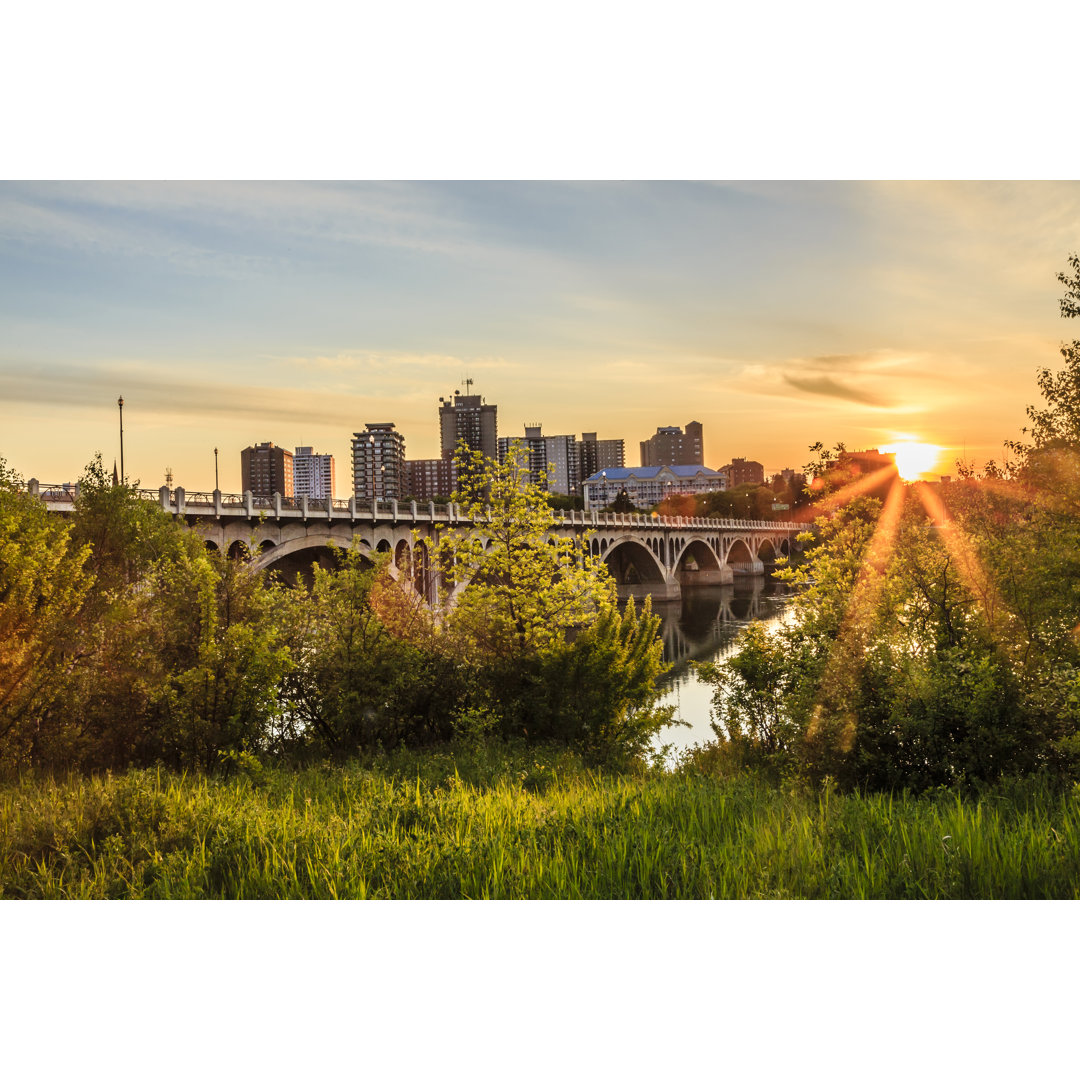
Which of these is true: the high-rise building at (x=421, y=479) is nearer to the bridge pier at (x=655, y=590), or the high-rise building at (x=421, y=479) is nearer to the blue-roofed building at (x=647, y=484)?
the bridge pier at (x=655, y=590)

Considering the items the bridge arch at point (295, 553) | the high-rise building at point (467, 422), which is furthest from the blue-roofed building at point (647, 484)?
the high-rise building at point (467, 422)

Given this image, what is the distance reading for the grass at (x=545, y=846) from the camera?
397 cm

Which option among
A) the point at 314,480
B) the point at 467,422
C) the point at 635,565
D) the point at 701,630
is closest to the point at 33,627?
the point at 467,422

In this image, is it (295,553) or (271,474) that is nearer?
(295,553)

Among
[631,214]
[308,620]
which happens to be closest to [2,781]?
[308,620]

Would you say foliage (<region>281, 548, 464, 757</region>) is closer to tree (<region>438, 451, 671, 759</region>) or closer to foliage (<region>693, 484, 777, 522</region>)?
tree (<region>438, 451, 671, 759</region>)

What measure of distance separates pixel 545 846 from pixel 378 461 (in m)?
16.8

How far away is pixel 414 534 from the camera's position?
27.3m

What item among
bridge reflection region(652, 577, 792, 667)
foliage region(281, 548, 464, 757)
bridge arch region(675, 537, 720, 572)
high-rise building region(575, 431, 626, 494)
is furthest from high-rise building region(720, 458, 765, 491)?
high-rise building region(575, 431, 626, 494)

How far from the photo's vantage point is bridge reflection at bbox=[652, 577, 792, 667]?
30.3 metres

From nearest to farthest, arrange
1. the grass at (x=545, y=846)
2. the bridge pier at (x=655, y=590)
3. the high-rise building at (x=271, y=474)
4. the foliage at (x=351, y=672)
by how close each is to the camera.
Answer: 1. the grass at (x=545, y=846)
2. the foliage at (x=351, y=672)
3. the high-rise building at (x=271, y=474)
4. the bridge pier at (x=655, y=590)

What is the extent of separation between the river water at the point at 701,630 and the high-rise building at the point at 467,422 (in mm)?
5033

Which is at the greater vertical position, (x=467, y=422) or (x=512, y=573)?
(x=467, y=422)

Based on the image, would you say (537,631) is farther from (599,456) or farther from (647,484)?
(599,456)
